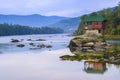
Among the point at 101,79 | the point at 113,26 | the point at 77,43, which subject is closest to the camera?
the point at 101,79

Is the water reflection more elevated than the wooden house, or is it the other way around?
the wooden house

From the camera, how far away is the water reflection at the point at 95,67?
34.5 meters

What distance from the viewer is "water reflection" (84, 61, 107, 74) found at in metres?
34.5

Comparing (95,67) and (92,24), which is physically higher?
(92,24)

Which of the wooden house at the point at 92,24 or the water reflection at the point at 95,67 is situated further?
the wooden house at the point at 92,24

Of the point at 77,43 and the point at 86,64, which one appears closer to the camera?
the point at 86,64

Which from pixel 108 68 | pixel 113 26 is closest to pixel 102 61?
pixel 108 68

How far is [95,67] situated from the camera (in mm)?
36531

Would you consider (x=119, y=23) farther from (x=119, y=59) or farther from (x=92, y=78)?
(x=92, y=78)

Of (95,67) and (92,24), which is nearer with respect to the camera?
(95,67)

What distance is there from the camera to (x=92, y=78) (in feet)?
97.1

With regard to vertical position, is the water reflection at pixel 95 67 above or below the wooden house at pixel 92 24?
below

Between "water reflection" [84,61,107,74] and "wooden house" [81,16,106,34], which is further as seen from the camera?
"wooden house" [81,16,106,34]

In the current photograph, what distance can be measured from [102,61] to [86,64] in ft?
7.83
